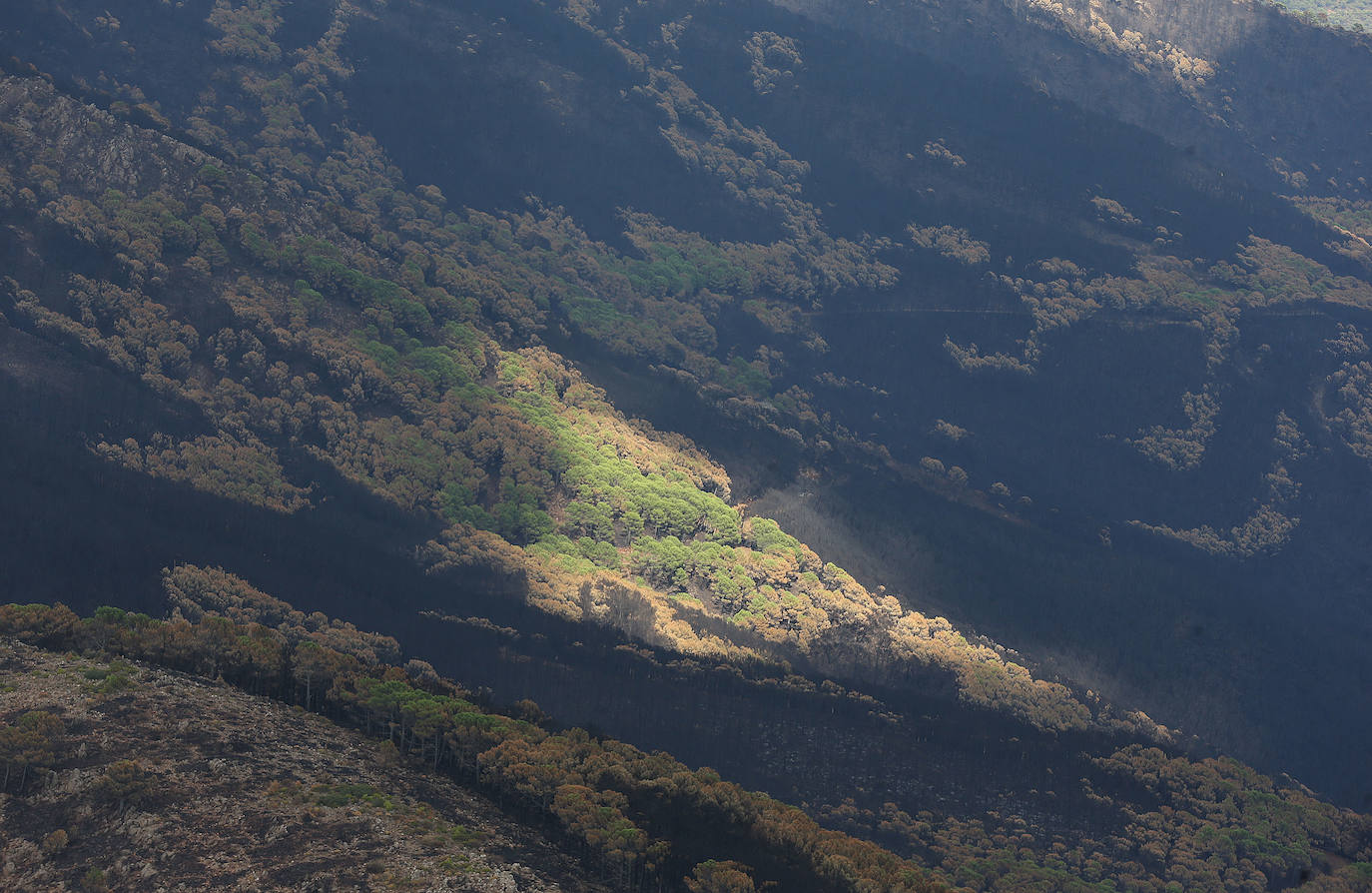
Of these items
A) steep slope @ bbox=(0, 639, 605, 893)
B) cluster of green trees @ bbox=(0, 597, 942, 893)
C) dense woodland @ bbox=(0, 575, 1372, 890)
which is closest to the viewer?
steep slope @ bbox=(0, 639, 605, 893)

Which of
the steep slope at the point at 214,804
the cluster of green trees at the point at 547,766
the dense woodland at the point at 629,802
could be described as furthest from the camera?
the dense woodland at the point at 629,802

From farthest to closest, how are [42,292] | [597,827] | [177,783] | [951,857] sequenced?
[42,292] → [951,857] → [597,827] → [177,783]

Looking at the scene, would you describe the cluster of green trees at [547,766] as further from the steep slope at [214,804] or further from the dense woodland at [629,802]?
the steep slope at [214,804]

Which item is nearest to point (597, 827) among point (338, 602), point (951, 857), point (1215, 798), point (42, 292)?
point (951, 857)

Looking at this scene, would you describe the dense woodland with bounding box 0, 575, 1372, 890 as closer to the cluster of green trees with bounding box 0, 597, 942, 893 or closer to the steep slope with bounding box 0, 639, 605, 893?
the cluster of green trees with bounding box 0, 597, 942, 893

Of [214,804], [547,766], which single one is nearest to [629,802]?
[547,766]

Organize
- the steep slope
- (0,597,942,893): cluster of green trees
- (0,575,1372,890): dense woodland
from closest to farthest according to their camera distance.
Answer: the steep slope, (0,597,942,893): cluster of green trees, (0,575,1372,890): dense woodland

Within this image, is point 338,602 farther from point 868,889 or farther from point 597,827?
point 868,889

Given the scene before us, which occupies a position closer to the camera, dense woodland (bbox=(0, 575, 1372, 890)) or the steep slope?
the steep slope

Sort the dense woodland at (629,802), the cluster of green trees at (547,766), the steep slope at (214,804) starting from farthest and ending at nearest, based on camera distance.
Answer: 1. the dense woodland at (629,802)
2. the cluster of green trees at (547,766)
3. the steep slope at (214,804)

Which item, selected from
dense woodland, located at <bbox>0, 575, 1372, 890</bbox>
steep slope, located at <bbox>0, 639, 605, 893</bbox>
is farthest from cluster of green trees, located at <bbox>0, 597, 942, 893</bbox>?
steep slope, located at <bbox>0, 639, 605, 893</bbox>

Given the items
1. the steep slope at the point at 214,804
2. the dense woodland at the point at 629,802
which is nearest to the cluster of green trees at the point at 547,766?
→ the dense woodland at the point at 629,802
